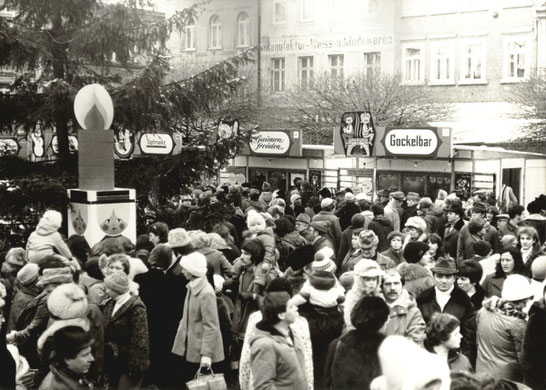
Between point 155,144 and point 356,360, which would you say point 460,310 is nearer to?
point 356,360

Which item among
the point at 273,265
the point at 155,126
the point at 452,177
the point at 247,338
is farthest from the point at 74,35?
the point at 452,177

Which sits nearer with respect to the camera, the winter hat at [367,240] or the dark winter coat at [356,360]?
the dark winter coat at [356,360]

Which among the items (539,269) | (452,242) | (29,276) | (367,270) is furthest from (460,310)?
(452,242)

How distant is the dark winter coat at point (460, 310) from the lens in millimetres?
7625

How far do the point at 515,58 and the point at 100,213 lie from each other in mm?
30959

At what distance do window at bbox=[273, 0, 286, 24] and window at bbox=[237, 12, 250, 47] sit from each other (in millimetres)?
1567

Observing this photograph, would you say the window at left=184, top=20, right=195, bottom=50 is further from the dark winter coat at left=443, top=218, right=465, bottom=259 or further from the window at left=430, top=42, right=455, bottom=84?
the dark winter coat at left=443, top=218, right=465, bottom=259

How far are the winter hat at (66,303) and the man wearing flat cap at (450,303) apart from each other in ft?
10.2

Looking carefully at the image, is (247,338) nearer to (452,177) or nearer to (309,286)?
(309,286)

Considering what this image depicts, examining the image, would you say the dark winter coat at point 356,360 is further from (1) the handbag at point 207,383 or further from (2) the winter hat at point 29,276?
(2) the winter hat at point 29,276

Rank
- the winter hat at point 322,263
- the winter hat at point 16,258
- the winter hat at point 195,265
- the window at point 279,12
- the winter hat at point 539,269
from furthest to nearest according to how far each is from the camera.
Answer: the window at point 279,12 → the winter hat at point 16,258 → the winter hat at point 539,269 → the winter hat at point 322,263 → the winter hat at point 195,265

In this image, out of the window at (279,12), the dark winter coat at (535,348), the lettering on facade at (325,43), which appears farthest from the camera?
the window at (279,12)

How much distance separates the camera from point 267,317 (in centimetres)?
634

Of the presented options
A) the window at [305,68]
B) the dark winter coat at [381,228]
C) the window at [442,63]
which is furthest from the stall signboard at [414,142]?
the window at [305,68]
